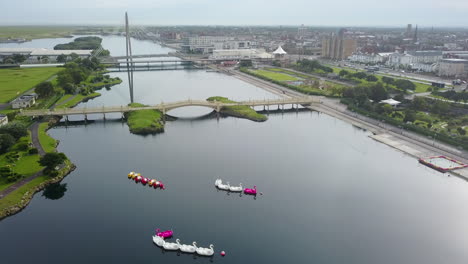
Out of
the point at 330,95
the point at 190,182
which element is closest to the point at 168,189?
the point at 190,182

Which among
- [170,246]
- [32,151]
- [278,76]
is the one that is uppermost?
[278,76]

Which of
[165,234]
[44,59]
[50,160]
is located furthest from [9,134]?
[44,59]

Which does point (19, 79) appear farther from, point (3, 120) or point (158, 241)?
point (158, 241)

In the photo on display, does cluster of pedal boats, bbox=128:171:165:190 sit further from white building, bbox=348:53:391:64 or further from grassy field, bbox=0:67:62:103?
white building, bbox=348:53:391:64

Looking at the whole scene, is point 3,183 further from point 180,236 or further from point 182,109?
point 182,109

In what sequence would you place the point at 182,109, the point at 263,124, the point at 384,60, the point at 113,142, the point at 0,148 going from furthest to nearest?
the point at 384,60 → the point at 182,109 → the point at 263,124 → the point at 113,142 → the point at 0,148
